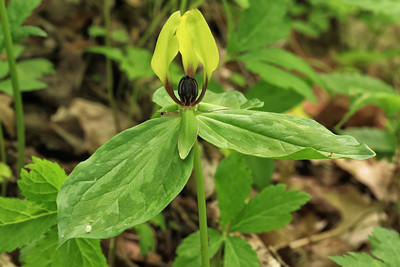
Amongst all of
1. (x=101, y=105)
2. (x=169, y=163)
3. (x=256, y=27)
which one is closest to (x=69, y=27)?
(x=101, y=105)

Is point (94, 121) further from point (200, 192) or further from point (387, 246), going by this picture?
point (387, 246)

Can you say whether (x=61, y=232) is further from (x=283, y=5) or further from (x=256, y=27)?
(x=283, y=5)

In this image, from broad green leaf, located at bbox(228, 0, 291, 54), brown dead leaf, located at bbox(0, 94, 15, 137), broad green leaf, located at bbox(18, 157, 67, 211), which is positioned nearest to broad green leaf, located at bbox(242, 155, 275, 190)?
broad green leaf, located at bbox(228, 0, 291, 54)

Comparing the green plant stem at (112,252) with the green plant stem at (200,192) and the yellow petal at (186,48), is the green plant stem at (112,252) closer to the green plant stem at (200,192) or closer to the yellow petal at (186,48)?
the green plant stem at (200,192)

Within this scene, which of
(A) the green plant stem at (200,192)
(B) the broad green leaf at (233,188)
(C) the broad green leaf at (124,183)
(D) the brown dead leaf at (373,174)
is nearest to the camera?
(C) the broad green leaf at (124,183)

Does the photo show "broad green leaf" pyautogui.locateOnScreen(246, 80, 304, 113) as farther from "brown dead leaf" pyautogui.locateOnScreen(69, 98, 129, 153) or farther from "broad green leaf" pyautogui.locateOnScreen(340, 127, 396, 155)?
"brown dead leaf" pyautogui.locateOnScreen(69, 98, 129, 153)

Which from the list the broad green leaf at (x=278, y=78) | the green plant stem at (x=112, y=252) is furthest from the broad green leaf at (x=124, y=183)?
the broad green leaf at (x=278, y=78)
